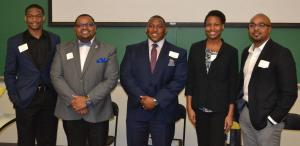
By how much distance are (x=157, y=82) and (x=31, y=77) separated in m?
1.20

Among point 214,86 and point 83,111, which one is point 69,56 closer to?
point 83,111

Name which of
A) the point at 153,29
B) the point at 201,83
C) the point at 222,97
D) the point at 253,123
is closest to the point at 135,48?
the point at 153,29

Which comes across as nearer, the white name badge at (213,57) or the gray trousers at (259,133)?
the gray trousers at (259,133)

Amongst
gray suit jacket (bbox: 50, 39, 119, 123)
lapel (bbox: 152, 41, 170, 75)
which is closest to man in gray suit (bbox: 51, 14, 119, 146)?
gray suit jacket (bbox: 50, 39, 119, 123)

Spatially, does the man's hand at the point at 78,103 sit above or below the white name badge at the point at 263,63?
below

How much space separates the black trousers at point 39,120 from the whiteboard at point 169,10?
1283 millimetres

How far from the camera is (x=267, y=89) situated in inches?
105

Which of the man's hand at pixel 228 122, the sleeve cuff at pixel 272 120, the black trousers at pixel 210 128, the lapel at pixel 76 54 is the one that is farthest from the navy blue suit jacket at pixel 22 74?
the sleeve cuff at pixel 272 120

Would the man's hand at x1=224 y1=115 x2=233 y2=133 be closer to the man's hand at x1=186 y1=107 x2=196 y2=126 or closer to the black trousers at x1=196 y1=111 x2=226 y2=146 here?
the black trousers at x1=196 y1=111 x2=226 y2=146

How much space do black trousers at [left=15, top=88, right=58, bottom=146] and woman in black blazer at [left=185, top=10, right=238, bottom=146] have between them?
1.43m

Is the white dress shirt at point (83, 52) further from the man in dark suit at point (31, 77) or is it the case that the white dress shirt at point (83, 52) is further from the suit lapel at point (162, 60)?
the suit lapel at point (162, 60)

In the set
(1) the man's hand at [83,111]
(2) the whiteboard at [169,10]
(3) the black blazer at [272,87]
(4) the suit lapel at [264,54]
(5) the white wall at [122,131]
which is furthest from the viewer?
(5) the white wall at [122,131]

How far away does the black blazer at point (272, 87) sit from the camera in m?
2.61

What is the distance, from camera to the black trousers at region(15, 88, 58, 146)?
324 centimetres
